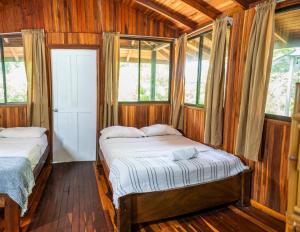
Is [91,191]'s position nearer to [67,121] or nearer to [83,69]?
[67,121]

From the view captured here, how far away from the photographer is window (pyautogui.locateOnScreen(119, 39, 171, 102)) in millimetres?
4410

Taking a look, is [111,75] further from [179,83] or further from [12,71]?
[12,71]

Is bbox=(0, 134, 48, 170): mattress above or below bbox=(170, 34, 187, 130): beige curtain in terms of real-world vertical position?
below

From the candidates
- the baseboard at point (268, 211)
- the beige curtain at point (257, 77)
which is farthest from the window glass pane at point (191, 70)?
the baseboard at point (268, 211)

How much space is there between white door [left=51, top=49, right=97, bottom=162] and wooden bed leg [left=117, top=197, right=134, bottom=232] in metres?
2.39

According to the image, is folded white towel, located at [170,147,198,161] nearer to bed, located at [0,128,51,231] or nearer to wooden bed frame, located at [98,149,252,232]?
wooden bed frame, located at [98,149,252,232]

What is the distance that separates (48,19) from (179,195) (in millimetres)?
3583

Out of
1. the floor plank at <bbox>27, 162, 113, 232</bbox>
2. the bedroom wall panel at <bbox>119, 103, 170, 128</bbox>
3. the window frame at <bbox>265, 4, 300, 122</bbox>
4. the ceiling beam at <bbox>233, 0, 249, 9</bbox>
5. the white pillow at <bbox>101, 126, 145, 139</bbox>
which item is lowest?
the floor plank at <bbox>27, 162, 113, 232</bbox>

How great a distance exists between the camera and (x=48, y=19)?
3.96 meters

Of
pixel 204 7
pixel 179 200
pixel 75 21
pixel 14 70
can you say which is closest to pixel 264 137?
pixel 179 200

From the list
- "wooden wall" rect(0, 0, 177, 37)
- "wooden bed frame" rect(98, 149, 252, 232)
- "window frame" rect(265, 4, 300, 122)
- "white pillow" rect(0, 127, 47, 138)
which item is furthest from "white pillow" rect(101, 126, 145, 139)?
"window frame" rect(265, 4, 300, 122)

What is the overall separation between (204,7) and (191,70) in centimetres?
115

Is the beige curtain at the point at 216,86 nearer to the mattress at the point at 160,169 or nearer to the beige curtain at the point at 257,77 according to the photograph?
the mattress at the point at 160,169

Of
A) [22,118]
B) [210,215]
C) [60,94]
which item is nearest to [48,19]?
[60,94]
